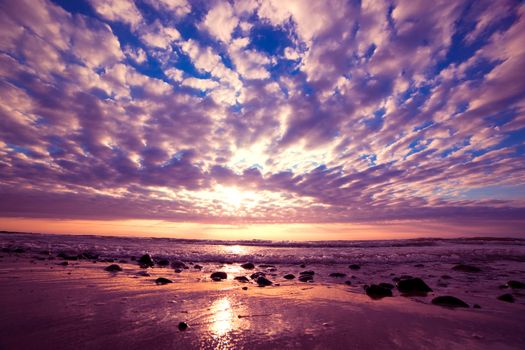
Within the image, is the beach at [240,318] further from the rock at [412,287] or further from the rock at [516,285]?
the rock at [516,285]

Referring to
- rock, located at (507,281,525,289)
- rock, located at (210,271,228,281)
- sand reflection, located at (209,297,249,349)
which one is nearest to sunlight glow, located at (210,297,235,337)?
sand reflection, located at (209,297,249,349)

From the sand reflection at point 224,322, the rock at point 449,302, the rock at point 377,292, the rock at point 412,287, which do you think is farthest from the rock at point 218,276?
the rock at point 449,302

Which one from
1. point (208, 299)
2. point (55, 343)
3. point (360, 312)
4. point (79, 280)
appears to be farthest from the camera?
Answer: point (79, 280)

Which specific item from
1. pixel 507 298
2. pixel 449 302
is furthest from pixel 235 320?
pixel 507 298

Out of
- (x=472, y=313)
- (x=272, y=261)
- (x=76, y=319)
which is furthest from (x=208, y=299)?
(x=272, y=261)

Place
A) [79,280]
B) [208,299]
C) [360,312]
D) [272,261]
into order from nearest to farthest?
[360,312] → [208,299] → [79,280] → [272,261]

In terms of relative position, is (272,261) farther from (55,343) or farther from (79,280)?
(55,343)

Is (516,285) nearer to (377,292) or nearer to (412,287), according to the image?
(412,287)

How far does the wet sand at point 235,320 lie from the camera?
11.8 feet

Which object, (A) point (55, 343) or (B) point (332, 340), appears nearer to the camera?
(A) point (55, 343)

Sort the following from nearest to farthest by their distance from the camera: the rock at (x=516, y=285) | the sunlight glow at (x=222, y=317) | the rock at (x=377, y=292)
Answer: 1. the sunlight glow at (x=222, y=317)
2. the rock at (x=377, y=292)
3. the rock at (x=516, y=285)

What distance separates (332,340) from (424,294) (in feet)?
16.6

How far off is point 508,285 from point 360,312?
6971mm

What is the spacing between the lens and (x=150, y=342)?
350 cm
